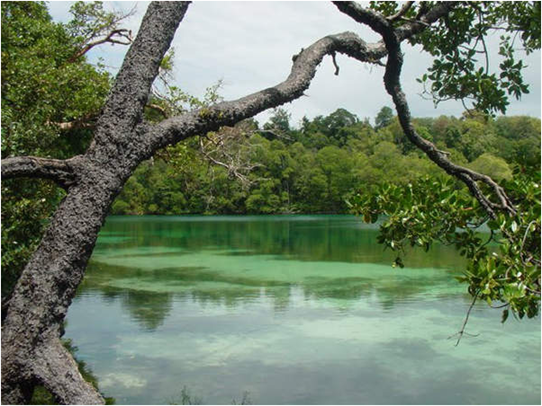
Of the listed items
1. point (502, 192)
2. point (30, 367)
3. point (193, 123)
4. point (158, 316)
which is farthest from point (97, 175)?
point (158, 316)

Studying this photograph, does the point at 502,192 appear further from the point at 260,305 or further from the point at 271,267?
the point at 271,267

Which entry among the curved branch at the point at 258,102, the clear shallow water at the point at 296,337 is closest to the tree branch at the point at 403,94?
the curved branch at the point at 258,102

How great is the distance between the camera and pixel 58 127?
27.4 ft

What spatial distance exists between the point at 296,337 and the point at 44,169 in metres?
8.03

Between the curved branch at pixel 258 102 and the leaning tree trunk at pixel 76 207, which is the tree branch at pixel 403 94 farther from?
the leaning tree trunk at pixel 76 207

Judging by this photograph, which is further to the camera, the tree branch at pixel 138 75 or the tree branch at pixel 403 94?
the tree branch at pixel 403 94

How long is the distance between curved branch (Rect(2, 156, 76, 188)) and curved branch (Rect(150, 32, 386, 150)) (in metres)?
0.37

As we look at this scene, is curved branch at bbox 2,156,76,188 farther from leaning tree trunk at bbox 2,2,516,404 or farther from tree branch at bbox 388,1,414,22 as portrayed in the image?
tree branch at bbox 388,1,414,22

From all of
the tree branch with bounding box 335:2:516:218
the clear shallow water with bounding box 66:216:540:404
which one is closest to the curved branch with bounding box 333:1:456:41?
the tree branch with bounding box 335:2:516:218

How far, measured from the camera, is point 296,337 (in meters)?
9.75

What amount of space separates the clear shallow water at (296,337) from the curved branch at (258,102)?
499cm

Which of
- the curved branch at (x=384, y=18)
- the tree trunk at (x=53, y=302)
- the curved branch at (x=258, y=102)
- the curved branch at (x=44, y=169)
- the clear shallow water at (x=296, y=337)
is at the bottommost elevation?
the clear shallow water at (x=296, y=337)

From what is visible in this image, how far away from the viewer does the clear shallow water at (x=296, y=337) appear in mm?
7320

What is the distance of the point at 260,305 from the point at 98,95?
5739 millimetres
